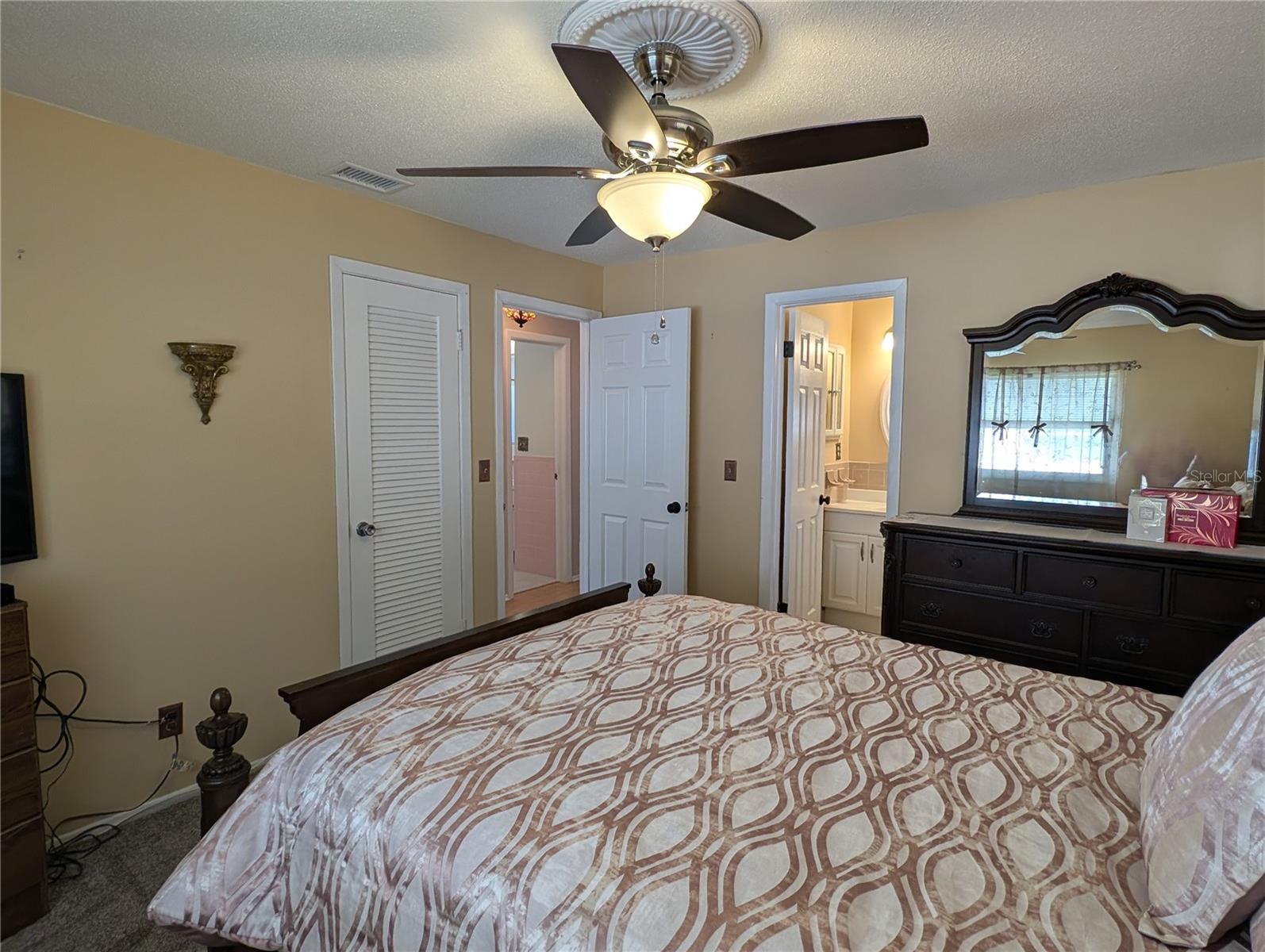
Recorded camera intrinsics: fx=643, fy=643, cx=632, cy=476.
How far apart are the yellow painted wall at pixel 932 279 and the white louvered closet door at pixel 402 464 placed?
1446mm

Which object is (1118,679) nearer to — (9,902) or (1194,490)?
(1194,490)

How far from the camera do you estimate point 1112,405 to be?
2.77 m

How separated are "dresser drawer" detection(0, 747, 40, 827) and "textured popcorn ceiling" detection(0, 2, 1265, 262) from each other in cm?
192

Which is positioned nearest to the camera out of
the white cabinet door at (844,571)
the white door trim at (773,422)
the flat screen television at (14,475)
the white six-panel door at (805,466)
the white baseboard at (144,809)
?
the flat screen television at (14,475)

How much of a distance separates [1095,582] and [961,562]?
46cm

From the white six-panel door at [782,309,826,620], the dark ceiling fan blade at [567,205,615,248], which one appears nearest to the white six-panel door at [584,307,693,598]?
the white six-panel door at [782,309,826,620]

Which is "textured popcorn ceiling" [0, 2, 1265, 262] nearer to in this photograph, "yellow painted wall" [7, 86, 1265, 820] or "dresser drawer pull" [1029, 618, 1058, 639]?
"yellow painted wall" [7, 86, 1265, 820]

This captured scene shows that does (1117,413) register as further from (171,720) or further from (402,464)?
(171,720)

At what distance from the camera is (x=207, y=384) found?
2465 mm

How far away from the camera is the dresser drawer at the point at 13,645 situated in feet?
5.91

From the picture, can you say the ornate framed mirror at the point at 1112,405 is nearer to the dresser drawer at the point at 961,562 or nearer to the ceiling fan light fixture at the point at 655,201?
the dresser drawer at the point at 961,562

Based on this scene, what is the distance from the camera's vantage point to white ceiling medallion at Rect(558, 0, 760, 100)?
4.96 ft

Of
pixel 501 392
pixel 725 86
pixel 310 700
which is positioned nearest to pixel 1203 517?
pixel 725 86

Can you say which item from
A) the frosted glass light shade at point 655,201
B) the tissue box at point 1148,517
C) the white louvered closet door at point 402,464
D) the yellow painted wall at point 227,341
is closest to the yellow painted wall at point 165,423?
the yellow painted wall at point 227,341
